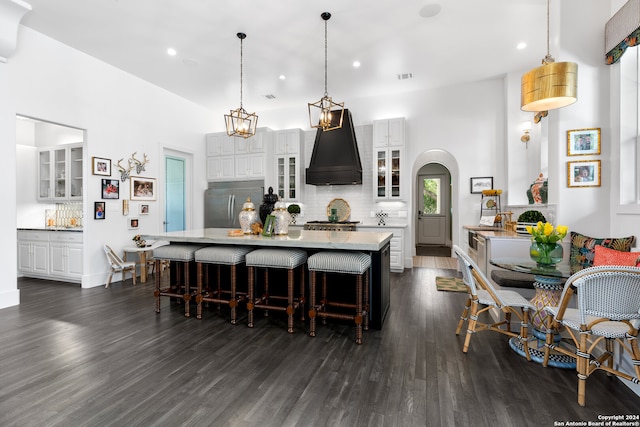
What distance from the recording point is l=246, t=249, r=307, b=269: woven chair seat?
2.96 m

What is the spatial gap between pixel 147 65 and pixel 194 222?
11.0ft

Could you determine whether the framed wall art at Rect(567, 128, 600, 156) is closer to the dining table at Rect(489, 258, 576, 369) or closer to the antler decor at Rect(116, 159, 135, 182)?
the dining table at Rect(489, 258, 576, 369)

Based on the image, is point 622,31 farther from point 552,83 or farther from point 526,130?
point 526,130

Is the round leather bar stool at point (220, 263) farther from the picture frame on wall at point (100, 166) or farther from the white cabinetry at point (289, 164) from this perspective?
the white cabinetry at point (289, 164)

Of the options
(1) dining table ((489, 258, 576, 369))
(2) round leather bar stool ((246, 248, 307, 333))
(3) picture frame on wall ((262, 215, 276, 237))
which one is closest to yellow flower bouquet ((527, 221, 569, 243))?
(1) dining table ((489, 258, 576, 369))

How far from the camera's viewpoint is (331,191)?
22.6 feet

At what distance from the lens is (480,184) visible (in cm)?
593

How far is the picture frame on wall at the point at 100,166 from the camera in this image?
484 cm

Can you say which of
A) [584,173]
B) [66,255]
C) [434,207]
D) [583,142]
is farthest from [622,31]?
[66,255]

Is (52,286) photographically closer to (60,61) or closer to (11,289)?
(11,289)

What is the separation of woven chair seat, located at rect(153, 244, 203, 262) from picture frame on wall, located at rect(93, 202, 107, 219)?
2193 mm

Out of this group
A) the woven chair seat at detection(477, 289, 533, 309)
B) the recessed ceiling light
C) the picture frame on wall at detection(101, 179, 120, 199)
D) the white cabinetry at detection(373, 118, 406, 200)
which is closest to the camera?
the woven chair seat at detection(477, 289, 533, 309)

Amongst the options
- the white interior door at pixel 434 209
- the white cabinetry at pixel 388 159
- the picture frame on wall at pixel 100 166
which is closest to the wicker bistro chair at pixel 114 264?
the picture frame on wall at pixel 100 166

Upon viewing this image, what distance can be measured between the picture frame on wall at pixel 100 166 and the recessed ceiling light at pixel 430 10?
525cm
